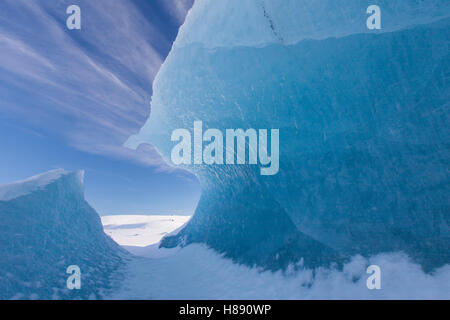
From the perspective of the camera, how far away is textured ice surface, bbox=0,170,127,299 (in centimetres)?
437

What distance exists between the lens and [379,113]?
15.3 ft

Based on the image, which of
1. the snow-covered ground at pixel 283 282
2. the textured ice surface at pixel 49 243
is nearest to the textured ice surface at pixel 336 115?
the snow-covered ground at pixel 283 282

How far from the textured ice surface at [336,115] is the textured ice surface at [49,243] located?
3976 millimetres

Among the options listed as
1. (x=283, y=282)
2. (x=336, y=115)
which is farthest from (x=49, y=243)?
(x=336, y=115)

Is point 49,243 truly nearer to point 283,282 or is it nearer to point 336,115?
point 283,282

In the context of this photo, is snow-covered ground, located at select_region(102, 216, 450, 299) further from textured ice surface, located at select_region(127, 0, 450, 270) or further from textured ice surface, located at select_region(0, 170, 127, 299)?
textured ice surface, located at select_region(0, 170, 127, 299)

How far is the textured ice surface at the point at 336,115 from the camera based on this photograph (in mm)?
4195

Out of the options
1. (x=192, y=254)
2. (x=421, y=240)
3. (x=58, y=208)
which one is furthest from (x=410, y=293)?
(x=58, y=208)

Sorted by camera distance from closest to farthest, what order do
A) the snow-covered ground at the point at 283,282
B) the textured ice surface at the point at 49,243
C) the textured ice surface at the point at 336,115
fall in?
the snow-covered ground at the point at 283,282 < the textured ice surface at the point at 336,115 < the textured ice surface at the point at 49,243

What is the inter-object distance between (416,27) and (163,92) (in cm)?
856

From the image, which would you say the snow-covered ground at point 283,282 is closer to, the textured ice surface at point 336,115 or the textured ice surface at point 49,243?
the textured ice surface at point 336,115

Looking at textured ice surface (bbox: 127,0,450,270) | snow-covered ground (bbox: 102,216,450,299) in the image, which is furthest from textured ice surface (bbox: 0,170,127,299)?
textured ice surface (bbox: 127,0,450,270)

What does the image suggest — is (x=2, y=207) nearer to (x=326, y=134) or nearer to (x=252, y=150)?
(x=252, y=150)

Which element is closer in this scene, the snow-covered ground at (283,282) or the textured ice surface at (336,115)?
the snow-covered ground at (283,282)
